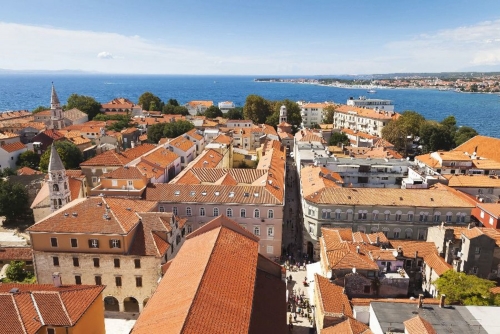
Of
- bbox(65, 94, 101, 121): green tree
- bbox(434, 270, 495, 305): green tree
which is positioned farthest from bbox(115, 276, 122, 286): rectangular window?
bbox(65, 94, 101, 121): green tree

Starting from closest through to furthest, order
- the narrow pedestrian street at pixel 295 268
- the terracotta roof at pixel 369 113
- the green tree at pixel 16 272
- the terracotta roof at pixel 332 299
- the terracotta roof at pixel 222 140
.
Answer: the terracotta roof at pixel 332 299 < the narrow pedestrian street at pixel 295 268 < the green tree at pixel 16 272 < the terracotta roof at pixel 222 140 < the terracotta roof at pixel 369 113

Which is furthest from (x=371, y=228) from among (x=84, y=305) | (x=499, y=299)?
(x=84, y=305)

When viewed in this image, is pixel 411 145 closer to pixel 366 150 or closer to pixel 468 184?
pixel 366 150

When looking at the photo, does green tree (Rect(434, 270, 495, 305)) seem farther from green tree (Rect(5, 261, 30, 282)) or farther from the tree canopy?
the tree canopy

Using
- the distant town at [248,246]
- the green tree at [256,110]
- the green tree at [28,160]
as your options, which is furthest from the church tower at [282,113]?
the green tree at [28,160]

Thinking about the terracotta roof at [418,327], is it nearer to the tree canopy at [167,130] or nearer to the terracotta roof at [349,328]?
the terracotta roof at [349,328]

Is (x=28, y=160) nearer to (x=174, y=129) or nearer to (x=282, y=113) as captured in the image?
(x=174, y=129)

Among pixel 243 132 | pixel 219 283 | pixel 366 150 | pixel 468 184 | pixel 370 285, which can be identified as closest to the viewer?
pixel 219 283
